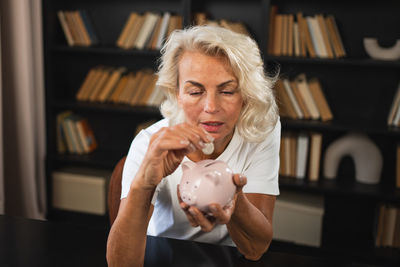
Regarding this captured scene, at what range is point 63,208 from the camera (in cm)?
314

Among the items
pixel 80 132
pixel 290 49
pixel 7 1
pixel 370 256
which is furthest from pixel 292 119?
pixel 7 1

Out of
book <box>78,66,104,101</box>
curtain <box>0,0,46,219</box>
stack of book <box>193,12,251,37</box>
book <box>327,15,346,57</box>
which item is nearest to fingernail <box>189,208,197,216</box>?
stack of book <box>193,12,251,37</box>

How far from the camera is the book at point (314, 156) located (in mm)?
2709

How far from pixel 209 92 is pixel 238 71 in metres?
0.11

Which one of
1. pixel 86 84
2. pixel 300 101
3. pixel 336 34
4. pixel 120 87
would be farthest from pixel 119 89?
pixel 336 34

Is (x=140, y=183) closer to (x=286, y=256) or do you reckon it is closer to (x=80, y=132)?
(x=286, y=256)

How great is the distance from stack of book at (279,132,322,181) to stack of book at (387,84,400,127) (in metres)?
0.42

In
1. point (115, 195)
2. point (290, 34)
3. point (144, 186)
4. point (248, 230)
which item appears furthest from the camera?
point (290, 34)

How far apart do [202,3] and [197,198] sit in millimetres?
2146

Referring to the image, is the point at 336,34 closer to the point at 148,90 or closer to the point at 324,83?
the point at 324,83

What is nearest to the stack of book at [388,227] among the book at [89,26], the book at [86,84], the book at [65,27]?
the book at [86,84]

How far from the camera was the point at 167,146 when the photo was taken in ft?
3.27

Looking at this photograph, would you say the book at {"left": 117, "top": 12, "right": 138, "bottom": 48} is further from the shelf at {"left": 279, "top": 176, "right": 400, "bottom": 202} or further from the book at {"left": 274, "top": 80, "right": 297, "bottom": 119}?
the shelf at {"left": 279, "top": 176, "right": 400, "bottom": 202}

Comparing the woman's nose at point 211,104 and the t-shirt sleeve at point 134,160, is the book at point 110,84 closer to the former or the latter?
the t-shirt sleeve at point 134,160
